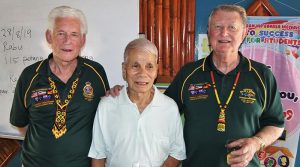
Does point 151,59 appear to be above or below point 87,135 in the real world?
above

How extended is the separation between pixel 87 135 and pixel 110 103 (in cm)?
24

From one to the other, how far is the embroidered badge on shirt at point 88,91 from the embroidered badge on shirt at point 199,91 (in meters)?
0.57

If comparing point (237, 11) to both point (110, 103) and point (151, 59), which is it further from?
point (110, 103)

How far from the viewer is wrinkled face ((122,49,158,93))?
1577 mm

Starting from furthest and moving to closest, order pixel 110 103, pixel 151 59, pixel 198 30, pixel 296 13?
1. pixel 198 30
2. pixel 296 13
3. pixel 110 103
4. pixel 151 59

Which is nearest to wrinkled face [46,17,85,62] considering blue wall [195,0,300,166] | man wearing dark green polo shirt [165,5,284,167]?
man wearing dark green polo shirt [165,5,284,167]

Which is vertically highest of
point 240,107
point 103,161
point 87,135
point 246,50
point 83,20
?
point 83,20

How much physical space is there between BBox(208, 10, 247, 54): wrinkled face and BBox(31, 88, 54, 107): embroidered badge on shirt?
0.95m

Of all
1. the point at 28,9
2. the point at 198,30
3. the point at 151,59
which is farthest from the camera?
the point at 28,9

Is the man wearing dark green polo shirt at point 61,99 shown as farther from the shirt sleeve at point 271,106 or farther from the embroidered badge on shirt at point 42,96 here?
the shirt sleeve at point 271,106

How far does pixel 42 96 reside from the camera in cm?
175

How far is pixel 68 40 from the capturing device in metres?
1.70

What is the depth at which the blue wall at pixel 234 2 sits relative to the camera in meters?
2.21

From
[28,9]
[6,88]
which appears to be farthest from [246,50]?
[6,88]
